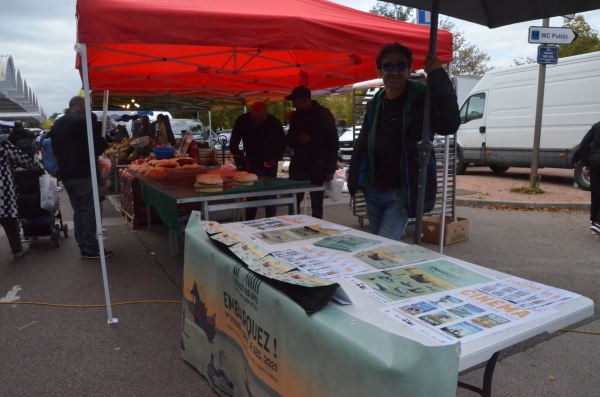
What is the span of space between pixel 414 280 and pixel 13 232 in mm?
5785

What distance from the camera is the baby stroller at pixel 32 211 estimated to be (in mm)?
6121

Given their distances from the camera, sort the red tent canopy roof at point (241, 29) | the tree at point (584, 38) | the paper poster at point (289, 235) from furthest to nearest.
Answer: the tree at point (584, 38) → the red tent canopy roof at point (241, 29) → the paper poster at point (289, 235)

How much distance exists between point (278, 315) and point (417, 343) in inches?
Answer: 27.8

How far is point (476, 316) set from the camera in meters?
1.55

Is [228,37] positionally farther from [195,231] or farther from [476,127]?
[476,127]

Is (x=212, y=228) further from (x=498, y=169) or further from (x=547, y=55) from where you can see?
(x=498, y=169)

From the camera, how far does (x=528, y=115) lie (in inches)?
443

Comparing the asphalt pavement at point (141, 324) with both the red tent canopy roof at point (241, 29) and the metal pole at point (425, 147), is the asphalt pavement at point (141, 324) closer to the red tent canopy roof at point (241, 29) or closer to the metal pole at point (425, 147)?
the metal pole at point (425, 147)

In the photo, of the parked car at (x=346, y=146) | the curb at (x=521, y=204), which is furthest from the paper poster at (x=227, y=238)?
the parked car at (x=346, y=146)

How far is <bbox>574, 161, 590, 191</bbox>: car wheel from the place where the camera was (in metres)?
10.1

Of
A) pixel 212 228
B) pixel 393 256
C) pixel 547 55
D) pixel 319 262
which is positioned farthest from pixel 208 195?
pixel 547 55

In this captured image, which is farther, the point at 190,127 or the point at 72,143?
the point at 190,127

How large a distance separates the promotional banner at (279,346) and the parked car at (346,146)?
13.8 metres

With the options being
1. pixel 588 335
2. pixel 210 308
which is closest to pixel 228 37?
pixel 210 308
